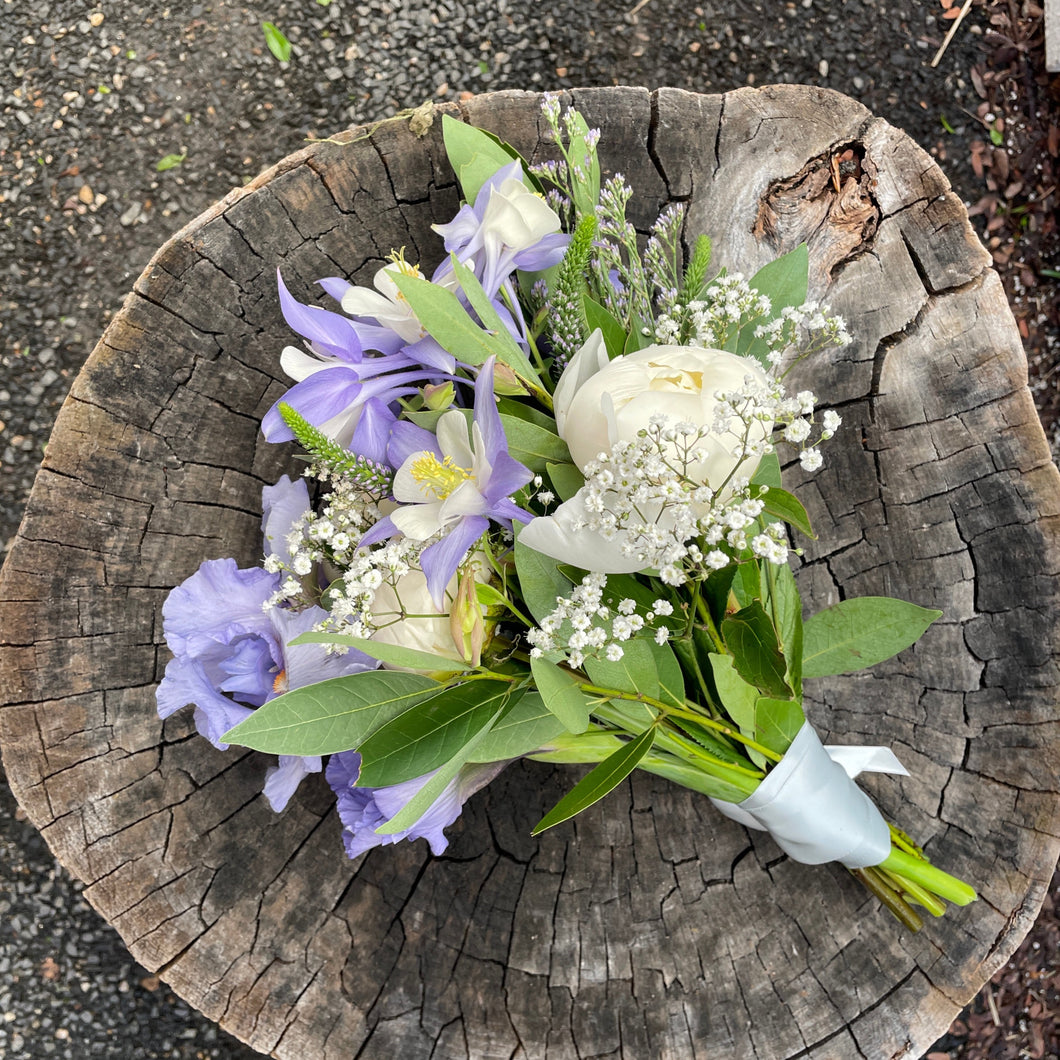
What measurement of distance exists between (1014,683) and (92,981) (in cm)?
185

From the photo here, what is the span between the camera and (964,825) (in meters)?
1.23

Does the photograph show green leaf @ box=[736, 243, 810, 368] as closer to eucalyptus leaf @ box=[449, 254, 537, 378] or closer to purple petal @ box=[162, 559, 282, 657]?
eucalyptus leaf @ box=[449, 254, 537, 378]

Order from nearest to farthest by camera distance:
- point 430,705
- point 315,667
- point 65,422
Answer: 1. point 430,705
2. point 315,667
3. point 65,422

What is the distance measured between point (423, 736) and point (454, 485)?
0.81 feet

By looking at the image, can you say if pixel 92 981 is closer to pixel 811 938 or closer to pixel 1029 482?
pixel 811 938

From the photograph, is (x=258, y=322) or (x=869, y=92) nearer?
(x=258, y=322)

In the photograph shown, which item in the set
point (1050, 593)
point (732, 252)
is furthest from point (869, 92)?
point (1050, 593)

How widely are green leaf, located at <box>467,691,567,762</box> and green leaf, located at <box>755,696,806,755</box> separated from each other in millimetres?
257

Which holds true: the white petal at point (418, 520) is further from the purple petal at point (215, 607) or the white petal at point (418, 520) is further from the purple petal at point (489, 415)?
the purple petal at point (215, 607)

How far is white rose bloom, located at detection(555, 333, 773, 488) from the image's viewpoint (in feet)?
2.49

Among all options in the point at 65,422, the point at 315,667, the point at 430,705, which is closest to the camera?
the point at 430,705

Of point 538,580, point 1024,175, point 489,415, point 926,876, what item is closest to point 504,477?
point 489,415

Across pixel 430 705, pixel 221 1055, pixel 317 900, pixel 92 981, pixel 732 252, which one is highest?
pixel 732 252

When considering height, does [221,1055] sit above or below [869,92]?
below
